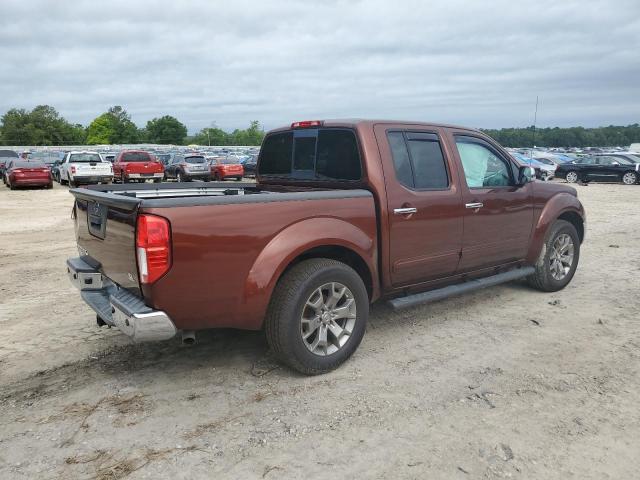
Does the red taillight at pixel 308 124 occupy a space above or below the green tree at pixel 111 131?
below

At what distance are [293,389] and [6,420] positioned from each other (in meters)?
1.83

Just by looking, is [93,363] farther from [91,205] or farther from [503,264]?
[503,264]

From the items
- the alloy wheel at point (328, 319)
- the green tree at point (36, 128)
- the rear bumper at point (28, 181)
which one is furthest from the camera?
the green tree at point (36, 128)

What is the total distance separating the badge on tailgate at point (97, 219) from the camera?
3.72 metres

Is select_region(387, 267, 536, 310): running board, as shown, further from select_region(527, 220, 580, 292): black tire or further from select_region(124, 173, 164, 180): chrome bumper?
select_region(124, 173, 164, 180): chrome bumper

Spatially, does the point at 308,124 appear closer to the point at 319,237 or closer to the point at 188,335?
the point at 319,237

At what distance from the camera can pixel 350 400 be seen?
3.56 m

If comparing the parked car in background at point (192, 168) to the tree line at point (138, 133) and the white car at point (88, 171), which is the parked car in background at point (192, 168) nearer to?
the white car at point (88, 171)

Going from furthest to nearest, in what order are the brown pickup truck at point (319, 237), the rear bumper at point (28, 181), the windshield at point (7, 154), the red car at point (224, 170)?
the windshield at point (7, 154) < the red car at point (224, 170) < the rear bumper at point (28, 181) < the brown pickup truck at point (319, 237)

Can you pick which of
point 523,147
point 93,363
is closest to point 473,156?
point 93,363

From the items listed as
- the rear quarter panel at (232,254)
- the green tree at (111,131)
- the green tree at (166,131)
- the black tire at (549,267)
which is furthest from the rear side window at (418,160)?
the green tree at (166,131)

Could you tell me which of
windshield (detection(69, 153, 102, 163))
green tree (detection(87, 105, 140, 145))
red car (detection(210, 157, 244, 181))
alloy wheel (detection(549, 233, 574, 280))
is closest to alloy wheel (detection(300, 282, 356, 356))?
alloy wheel (detection(549, 233, 574, 280))

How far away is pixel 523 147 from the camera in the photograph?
5134 cm

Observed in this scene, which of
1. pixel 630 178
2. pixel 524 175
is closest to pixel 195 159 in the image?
pixel 630 178
